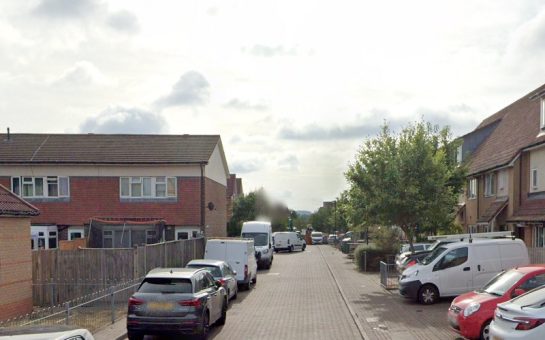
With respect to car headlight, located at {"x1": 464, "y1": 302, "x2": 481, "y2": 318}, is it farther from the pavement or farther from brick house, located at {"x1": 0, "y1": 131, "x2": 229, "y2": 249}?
brick house, located at {"x1": 0, "y1": 131, "x2": 229, "y2": 249}

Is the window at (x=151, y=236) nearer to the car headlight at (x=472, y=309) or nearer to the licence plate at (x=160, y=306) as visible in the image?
the licence plate at (x=160, y=306)

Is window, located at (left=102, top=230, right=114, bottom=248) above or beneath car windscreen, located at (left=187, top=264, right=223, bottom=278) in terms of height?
beneath

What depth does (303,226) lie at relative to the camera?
375 ft

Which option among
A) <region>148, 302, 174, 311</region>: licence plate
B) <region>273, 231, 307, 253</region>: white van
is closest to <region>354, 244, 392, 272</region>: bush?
<region>148, 302, 174, 311</region>: licence plate

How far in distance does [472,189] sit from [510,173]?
714 centimetres

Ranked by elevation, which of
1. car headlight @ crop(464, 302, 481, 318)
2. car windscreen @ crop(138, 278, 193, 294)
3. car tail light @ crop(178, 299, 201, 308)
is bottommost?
car headlight @ crop(464, 302, 481, 318)

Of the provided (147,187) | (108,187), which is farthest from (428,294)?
(108,187)

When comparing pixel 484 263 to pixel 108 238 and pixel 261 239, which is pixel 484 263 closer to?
pixel 261 239

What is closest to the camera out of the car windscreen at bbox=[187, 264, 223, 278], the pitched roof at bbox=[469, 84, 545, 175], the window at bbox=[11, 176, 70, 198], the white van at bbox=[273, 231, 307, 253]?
the car windscreen at bbox=[187, 264, 223, 278]

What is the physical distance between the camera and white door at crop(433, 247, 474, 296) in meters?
17.9

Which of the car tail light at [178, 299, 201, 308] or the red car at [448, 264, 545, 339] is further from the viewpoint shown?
the car tail light at [178, 299, 201, 308]

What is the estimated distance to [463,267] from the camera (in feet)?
58.6

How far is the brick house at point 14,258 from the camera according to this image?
15.3m

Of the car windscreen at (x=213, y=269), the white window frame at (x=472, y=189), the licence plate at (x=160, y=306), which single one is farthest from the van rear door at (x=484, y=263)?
the white window frame at (x=472, y=189)
